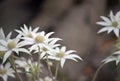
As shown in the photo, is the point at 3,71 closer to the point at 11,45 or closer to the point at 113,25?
the point at 11,45

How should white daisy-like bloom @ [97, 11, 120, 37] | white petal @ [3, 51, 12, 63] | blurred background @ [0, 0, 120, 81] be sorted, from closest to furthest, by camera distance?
white petal @ [3, 51, 12, 63] < white daisy-like bloom @ [97, 11, 120, 37] < blurred background @ [0, 0, 120, 81]

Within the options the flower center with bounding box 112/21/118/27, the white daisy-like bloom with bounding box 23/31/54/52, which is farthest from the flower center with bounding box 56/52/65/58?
the flower center with bounding box 112/21/118/27

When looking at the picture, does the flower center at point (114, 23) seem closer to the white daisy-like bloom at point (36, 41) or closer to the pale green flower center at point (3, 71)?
the white daisy-like bloom at point (36, 41)

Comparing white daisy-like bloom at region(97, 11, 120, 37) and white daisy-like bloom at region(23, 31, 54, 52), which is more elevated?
white daisy-like bloom at region(97, 11, 120, 37)

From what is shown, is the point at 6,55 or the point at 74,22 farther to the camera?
the point at 74,22

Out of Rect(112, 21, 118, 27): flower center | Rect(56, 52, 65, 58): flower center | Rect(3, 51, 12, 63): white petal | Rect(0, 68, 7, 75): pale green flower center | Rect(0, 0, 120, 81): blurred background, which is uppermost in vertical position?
Rect(0, 0, 120, 81): blurred background

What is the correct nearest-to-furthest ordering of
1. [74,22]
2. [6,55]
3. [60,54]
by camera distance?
1. [6,55]
2. [60,54]
3. [74,22]

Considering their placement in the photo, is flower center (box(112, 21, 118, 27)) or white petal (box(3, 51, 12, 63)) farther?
flower center (box(112, 21, 118, 27))

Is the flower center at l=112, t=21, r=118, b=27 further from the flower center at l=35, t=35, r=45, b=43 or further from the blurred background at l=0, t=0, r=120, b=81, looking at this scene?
the blurred background at l=0, t=0, r=120, b=81

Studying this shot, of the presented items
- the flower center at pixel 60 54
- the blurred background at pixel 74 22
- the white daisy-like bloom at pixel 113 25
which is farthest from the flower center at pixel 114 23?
the blurred background at pixel 74 22

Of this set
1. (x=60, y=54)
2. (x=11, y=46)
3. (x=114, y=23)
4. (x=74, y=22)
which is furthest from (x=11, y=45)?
(x=74, y=22)
